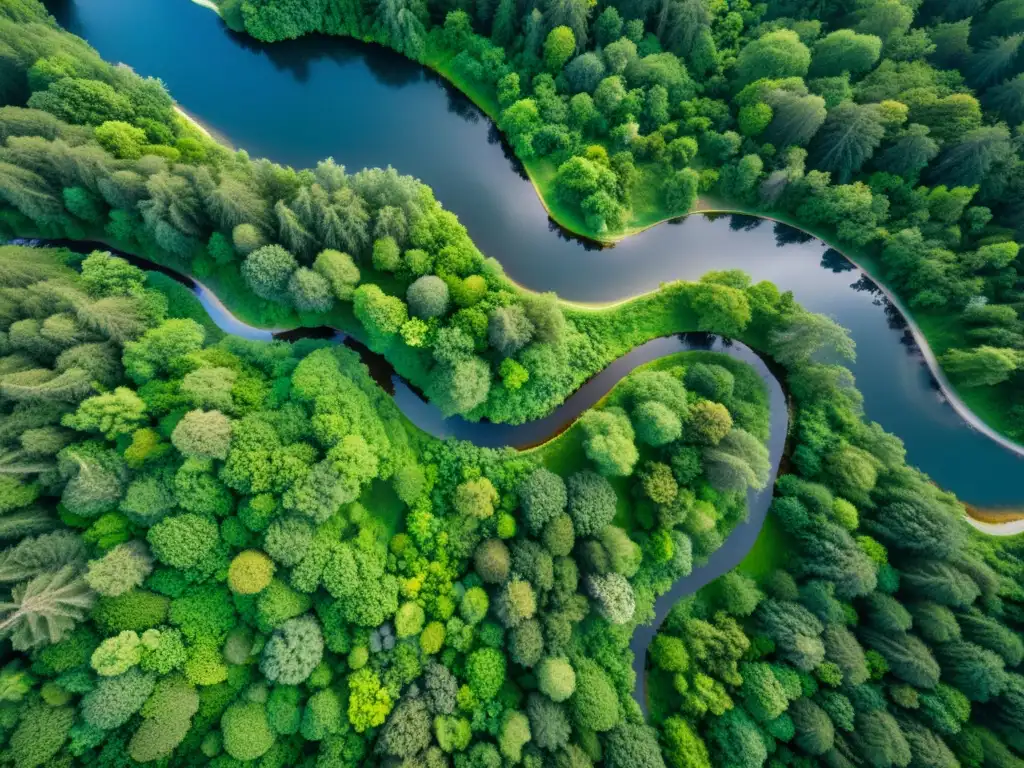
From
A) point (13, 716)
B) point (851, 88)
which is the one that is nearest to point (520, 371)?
point (13, 716)

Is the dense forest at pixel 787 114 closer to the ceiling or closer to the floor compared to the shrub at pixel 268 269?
closer to the ceiling

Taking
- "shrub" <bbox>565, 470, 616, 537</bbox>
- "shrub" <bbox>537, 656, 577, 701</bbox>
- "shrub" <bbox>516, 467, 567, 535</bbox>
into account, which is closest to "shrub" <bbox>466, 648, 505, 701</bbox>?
"shrub" <bbox>537, 656, 577, 701</bbox>

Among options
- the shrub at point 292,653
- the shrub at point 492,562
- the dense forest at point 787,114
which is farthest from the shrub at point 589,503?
the dense forest at point 787,114

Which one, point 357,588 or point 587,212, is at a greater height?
point 587,212

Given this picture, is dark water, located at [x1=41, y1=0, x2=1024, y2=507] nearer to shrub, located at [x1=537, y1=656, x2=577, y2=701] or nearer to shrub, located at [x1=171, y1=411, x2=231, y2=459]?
shrub, located at [x1=171, y1=411, x2=231, y2=459]

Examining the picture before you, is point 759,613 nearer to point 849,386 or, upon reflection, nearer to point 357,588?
point 849,386

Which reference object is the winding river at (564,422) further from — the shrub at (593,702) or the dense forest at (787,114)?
the dense forest at (787,114)
